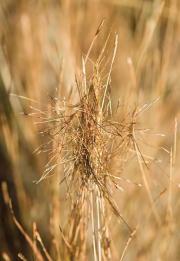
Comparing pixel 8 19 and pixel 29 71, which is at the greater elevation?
pixel 8 19

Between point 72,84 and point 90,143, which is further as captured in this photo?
point 72,84

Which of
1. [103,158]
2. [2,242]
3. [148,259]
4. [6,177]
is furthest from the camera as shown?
[6,177]

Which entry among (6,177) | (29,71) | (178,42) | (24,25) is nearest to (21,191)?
(6,177)

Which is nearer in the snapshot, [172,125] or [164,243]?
[164,243]

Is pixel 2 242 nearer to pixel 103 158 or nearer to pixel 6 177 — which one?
pixel 6 177

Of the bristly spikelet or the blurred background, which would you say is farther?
the blurred background

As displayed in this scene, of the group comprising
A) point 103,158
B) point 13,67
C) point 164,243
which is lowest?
point 164,243

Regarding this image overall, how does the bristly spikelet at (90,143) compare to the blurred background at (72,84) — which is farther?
A: the blurred background at (72,84)

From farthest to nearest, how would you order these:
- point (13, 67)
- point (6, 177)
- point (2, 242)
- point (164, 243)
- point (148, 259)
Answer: point (13, 67), point (6, 177), point (2, 242), point (148, 259), point (164, 243)
